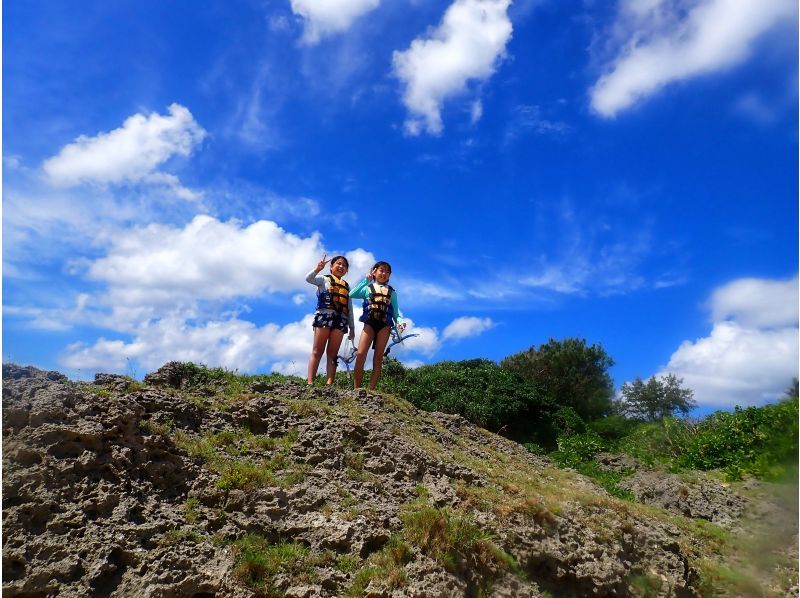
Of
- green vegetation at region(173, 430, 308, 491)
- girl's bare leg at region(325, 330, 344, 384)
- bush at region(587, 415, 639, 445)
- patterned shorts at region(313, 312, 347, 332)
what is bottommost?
green vegetation at region(173, 430, 308, 491)

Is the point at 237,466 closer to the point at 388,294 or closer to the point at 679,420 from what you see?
the point at 388,294

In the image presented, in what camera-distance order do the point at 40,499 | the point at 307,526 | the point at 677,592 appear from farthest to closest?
the point at 677,592
the point at 307,526
the point at 40,499

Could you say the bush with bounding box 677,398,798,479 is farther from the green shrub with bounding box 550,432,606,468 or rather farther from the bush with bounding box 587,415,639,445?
the bush with bounding box 587,415,639,445

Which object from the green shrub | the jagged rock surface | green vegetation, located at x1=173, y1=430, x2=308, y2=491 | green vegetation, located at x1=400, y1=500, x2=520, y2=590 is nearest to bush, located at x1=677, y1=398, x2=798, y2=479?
the jagged rock surface

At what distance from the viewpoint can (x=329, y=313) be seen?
9.70 metres

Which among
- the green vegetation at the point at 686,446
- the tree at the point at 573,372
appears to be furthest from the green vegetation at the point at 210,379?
the tree at the point at 573,372

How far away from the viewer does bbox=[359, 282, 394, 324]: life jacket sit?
9.81 m

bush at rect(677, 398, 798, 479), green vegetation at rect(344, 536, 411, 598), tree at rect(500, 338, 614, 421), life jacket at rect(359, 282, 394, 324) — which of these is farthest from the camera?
tree at rect(500, 338, 614, 421)

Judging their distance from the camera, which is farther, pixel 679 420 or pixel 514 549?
pixel 679 420

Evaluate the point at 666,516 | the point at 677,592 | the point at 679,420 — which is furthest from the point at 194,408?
the point at 679,420

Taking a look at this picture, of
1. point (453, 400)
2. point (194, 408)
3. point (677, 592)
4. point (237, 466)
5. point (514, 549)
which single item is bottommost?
point (677, 592)

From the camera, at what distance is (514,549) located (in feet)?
17.7

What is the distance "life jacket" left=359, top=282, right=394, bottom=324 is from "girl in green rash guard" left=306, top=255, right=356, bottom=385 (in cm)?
32

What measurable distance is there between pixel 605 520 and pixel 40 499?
209 inches
